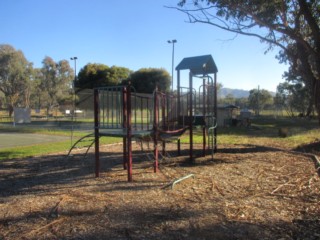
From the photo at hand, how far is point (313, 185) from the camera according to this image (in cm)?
616

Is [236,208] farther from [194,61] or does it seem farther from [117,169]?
[194,61]

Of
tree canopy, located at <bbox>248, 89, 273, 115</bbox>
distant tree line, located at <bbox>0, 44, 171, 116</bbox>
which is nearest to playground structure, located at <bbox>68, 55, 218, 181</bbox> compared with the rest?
distant tree line, located at <bbox>0, 44, 171, 116</bbox>

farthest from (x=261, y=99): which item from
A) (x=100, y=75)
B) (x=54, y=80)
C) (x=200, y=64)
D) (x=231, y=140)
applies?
(x=200, y=64)

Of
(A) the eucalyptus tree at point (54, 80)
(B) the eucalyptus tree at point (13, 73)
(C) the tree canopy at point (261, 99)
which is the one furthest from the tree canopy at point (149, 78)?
(A) the eucalyptus tree at point (54, 80)

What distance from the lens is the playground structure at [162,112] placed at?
24.1 feet

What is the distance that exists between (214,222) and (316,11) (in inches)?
393

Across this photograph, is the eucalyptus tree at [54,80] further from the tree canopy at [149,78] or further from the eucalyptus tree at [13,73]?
the tree canopy at [149,78]

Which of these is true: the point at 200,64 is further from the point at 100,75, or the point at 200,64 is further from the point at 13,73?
the point at 13,73

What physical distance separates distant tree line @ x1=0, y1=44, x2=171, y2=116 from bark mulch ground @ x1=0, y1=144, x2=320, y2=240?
1000 inches

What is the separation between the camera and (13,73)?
65.4 m

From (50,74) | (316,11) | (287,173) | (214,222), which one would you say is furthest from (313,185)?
(50,74)

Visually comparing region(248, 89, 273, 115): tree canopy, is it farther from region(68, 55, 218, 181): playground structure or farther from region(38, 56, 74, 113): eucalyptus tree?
region(68, 55, 218, 181): playground structure

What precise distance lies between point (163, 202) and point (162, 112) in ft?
14.5

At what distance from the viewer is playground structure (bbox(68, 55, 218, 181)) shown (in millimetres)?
7344
